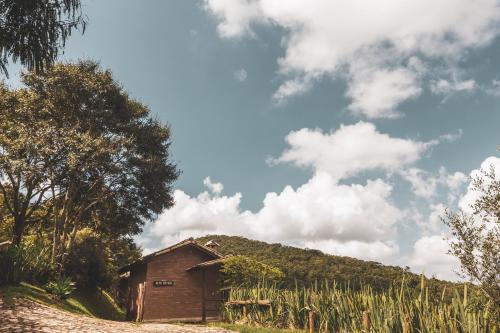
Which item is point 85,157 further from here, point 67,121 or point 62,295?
point 62,295

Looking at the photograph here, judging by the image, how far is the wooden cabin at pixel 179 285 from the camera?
914 inches

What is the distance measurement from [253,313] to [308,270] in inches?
1143

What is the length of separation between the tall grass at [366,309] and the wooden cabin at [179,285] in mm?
4235

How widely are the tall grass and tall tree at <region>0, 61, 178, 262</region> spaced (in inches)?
357

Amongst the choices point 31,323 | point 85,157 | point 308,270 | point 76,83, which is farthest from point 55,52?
point 308,270

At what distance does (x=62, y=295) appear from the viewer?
17.7 meters

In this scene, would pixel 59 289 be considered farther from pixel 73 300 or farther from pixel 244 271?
pixel 244 271

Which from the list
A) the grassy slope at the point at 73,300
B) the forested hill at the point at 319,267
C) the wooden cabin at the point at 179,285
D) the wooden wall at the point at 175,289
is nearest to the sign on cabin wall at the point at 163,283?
the wooden cabin at the point at 179,285

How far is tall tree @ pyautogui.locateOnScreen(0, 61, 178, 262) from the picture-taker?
19578mm

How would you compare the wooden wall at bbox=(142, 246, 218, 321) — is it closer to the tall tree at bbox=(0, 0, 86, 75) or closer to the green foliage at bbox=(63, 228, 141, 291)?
the green foliage at bbox=(63, 228, 141, 291)

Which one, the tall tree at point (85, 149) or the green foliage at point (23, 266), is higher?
the tall tree at point (85, 149)

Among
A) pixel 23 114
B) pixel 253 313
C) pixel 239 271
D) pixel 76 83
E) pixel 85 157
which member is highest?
pixel 76 83

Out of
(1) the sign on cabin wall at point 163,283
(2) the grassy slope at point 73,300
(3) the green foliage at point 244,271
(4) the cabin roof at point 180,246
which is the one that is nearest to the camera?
(2) the grassy slope at point 73,300

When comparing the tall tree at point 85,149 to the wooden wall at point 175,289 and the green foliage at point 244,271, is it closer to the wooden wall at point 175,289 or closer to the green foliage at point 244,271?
the wooden wall at point 175,289
